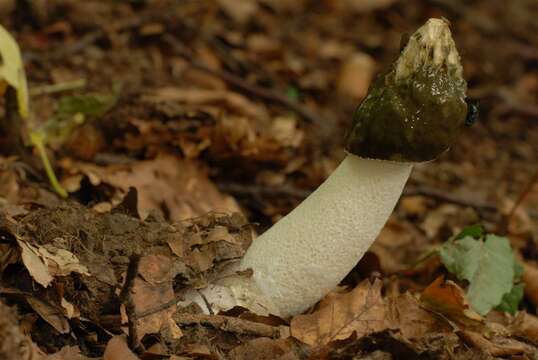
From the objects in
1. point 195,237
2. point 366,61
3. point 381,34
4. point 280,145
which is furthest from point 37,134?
point 381,34

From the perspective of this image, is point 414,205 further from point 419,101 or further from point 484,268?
point 419,101

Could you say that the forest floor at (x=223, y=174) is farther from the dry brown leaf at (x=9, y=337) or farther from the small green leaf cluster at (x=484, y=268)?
the small green leaf cluster at (x=484, y=268)

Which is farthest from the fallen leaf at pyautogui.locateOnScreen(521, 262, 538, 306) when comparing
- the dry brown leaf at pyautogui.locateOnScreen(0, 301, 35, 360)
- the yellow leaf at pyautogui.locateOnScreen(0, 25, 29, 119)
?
the yellow leaf at pyautogui.locateOnScreen(0, 25, 29, 119)

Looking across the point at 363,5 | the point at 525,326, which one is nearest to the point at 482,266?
the point at 525,326

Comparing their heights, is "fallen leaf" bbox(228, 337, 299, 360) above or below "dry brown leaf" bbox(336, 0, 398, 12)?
below

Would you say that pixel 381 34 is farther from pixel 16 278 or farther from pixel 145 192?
pixel 16 278

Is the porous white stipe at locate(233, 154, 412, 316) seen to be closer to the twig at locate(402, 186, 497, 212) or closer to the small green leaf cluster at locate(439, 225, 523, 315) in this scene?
the small green leaf cluster at locate(439, 225, 523, 315)
